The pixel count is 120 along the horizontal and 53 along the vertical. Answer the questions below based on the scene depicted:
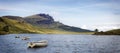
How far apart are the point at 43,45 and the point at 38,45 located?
6.13m

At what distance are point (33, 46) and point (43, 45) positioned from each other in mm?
10543

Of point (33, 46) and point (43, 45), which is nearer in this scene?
point (33, 46)

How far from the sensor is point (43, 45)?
104000 millimetres

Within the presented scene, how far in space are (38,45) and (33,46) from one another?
A: 4446 mm

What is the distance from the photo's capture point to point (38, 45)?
98.2 metres

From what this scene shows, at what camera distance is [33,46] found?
94.1m
